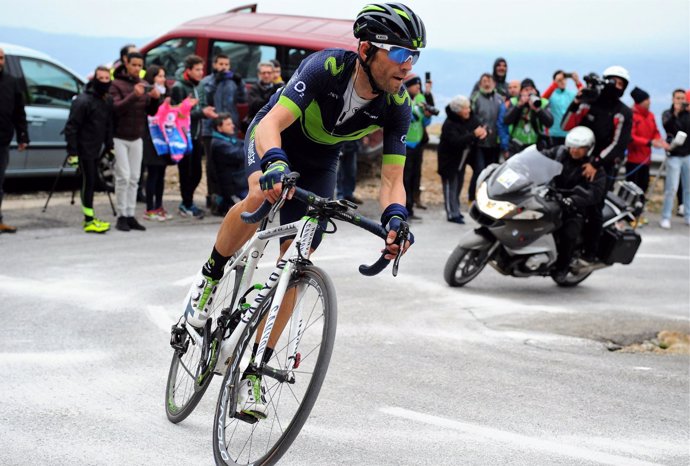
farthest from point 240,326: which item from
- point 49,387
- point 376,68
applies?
point 49,387

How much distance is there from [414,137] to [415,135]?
0.03 metres

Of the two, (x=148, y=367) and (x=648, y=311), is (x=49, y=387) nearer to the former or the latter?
(x=148, y=367)

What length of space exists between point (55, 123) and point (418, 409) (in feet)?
33.0

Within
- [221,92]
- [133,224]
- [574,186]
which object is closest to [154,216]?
[133,224]

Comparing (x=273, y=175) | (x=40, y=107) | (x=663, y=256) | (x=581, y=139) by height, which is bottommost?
(x=663, y=256)

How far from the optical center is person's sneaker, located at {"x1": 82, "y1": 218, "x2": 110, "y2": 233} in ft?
41.0

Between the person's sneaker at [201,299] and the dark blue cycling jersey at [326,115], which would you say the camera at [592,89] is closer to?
the dark blue cycling jersey at [326,115]

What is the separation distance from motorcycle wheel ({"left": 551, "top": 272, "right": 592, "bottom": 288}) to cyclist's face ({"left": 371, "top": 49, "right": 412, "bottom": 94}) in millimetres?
6676

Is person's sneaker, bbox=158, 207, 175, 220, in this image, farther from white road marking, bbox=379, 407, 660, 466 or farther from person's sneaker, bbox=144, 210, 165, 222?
white road marking, bbox=379, 407, 660, 466

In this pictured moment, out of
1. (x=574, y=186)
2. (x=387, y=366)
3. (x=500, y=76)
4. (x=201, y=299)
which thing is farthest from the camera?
(x=500, y=76)

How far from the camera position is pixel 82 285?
9.53 m

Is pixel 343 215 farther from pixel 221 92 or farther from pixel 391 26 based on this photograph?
pixel 221 92

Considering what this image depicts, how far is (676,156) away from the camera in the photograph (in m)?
16.5

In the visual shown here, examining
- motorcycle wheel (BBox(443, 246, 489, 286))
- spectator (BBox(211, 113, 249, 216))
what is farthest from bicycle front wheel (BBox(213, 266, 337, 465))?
spectator (BBox(211, 113, 249, 216))
